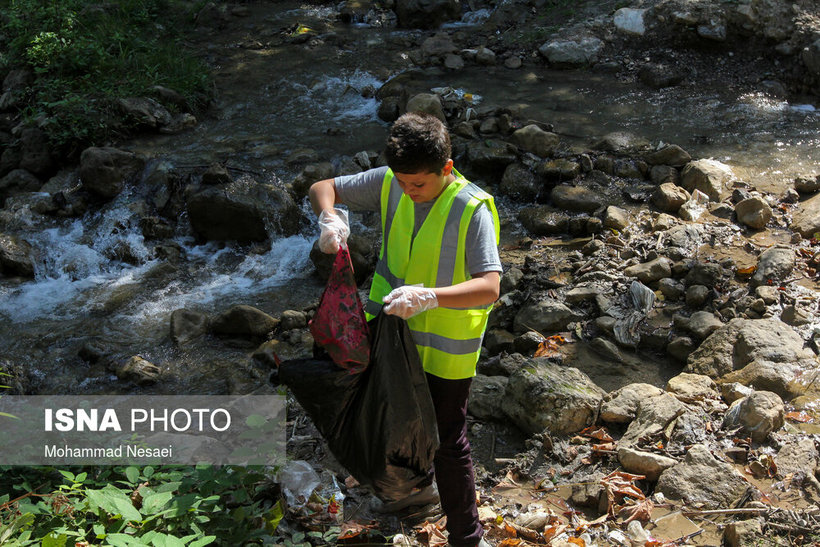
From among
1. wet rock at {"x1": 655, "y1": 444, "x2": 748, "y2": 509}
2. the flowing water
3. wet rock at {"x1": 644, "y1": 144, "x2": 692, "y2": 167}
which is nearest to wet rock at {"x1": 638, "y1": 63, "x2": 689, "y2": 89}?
the flowing water

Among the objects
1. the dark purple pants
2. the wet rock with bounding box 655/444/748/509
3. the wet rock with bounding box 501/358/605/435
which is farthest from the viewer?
the wet rock with bounding box 501/358/605/435

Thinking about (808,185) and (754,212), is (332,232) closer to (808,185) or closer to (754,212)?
(754,212)

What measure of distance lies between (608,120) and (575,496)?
519 centimetres

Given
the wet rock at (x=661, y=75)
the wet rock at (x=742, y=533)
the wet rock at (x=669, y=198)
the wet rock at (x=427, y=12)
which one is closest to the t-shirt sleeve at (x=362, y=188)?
the wet rock at (x=742, y=533)

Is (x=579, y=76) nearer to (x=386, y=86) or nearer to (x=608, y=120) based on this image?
(x=608, y=120)

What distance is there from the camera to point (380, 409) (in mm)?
2438

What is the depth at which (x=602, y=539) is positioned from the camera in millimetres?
2850

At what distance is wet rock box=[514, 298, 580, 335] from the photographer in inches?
177

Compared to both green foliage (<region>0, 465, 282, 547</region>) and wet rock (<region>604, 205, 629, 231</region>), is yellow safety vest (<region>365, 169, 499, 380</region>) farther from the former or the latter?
wet rock (<region>604, 205, 629, 231</region>)

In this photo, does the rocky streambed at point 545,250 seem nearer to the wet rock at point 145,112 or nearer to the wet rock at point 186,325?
the wet rock at point 186,325

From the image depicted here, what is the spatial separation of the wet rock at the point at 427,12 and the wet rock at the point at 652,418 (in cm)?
784

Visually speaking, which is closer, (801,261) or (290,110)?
(801,261)

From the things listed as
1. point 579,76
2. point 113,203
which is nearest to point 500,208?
point 579,76

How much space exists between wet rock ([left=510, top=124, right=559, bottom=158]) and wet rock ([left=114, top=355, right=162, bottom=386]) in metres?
3.80
